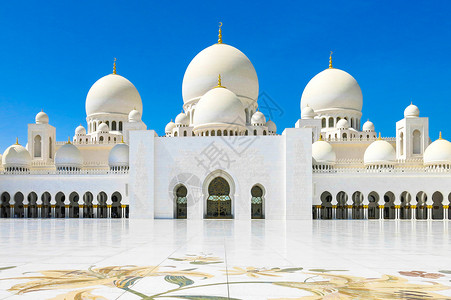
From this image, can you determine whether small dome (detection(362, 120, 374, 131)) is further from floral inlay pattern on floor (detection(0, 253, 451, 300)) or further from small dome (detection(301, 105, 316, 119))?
floral inlay pattern on floor (detection(0, 253, 451, 300))

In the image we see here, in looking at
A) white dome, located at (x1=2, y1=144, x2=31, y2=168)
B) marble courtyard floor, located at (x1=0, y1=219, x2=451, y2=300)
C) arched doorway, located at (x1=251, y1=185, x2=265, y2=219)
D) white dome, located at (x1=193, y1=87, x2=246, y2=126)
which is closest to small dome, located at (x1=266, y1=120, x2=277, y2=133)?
white dome, located at (x1=193, y1=87, x2=246, y2=126)

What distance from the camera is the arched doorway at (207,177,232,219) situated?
21.2 m

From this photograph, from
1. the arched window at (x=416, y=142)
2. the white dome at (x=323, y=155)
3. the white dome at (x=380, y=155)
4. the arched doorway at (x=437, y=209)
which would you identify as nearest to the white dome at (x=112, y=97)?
the white dome at (x=323, y=155)

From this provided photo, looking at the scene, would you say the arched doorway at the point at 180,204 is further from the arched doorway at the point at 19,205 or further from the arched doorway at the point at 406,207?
the arched doorway at the point at 406,207

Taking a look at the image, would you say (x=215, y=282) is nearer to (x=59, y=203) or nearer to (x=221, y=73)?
(x=221, y=73)

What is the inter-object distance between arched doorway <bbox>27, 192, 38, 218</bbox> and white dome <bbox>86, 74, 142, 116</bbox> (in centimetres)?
781

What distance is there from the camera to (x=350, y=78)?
1190 inches

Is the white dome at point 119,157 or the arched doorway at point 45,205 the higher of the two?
the white dome at point 119,157

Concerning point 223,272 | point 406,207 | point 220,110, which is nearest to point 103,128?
point 220,110

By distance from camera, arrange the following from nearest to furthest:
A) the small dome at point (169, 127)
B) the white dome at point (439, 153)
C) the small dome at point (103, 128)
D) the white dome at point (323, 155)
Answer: the white dome at point (439, 153) → the white dome at point (323, 155) → the small dome at point (169, 127) → the small dome at point (103, 128)

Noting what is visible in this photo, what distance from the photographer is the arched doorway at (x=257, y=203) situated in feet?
68.6

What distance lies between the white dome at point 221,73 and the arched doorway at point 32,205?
1031 cm

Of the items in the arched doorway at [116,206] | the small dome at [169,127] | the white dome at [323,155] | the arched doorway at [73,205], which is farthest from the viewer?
the small dome at [169,127]

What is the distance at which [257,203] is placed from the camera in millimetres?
20891
